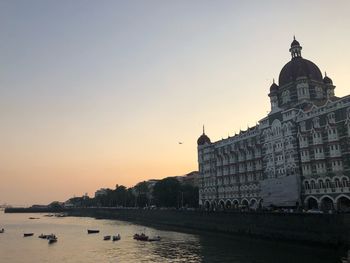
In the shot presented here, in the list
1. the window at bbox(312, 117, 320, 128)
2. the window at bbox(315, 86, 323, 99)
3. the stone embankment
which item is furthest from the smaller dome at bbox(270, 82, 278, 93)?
the stone embankment

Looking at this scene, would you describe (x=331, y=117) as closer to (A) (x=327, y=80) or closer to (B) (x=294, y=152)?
(B) (x=294, y=152)

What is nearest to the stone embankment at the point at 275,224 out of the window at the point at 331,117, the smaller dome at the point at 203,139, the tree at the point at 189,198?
the window at the point at 331,117

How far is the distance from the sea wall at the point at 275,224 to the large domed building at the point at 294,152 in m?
10.4

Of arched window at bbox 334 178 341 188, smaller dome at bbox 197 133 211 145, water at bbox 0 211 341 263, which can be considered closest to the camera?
water at bbox 0 211 341 263

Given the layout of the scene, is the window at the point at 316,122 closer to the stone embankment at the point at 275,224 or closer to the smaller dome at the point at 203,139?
the stone embankment at the point at 275,224

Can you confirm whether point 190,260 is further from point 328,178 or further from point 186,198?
point 186,198

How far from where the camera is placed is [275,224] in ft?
262

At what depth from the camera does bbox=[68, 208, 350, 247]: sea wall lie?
65.4 metres

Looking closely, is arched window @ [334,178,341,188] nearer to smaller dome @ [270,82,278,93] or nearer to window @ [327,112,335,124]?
window @ [327,112,335,124]

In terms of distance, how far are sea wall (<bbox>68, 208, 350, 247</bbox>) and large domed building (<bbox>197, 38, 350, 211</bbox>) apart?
10350mm

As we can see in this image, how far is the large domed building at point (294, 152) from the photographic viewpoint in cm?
8175

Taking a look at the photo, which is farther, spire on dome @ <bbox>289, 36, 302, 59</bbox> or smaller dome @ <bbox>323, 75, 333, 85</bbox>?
spire on dome @ <bbox>289, 36, 302, 59</bbox>

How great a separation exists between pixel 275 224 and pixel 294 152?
20.4 m

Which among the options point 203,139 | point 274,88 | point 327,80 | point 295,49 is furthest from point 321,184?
point 203,139
